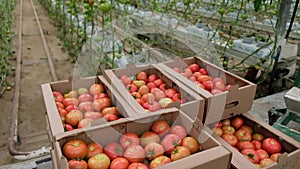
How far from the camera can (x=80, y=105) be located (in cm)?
133

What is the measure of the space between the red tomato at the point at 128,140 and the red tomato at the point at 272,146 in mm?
709

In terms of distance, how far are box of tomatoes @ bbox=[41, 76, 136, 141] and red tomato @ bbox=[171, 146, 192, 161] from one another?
269 millimetres

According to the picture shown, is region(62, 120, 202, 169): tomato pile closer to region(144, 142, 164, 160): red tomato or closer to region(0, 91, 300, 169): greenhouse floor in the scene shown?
region(144, 142, 164, 160): red tomato

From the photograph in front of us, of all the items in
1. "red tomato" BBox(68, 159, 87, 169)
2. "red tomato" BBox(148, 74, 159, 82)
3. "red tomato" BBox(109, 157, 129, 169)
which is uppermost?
"red tomato" BBox(148, 74, 159, 82)

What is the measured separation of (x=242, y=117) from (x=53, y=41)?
4.64 m

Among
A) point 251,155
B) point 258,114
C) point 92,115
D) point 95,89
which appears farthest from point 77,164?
point 258,114

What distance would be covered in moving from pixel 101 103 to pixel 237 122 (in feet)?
2.63

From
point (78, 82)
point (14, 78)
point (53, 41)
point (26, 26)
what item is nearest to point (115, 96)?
point (78, 82)

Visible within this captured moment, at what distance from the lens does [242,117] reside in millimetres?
1565

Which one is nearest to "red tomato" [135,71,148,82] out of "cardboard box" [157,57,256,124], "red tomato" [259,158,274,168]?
"cardboard box" [157,57,256,124]

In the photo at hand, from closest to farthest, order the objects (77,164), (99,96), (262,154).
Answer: (77,164)
(262,154)
(99,96)

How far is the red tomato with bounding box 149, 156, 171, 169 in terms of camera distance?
3.20 ft

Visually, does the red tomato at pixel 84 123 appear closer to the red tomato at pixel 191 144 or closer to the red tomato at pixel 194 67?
the red tomato at pixel 191 144

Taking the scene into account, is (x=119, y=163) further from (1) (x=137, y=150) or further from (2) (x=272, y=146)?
(2) (x=272, y=146)
